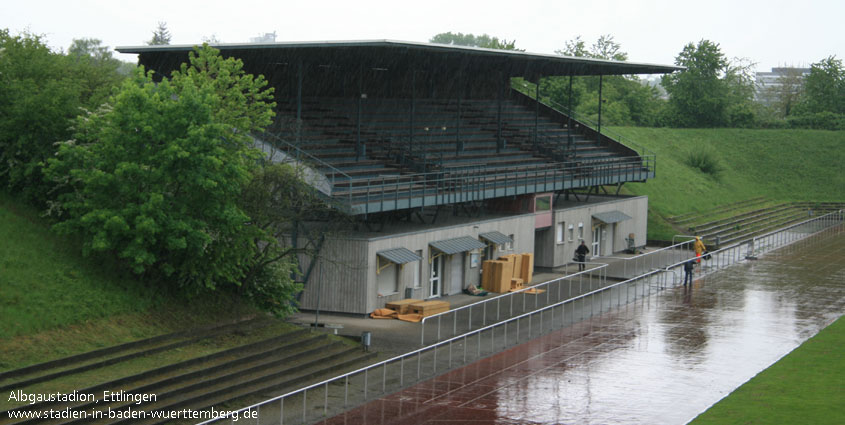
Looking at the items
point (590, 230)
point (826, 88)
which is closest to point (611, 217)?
point (590, 230)

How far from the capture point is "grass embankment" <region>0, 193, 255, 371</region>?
18.7 metres

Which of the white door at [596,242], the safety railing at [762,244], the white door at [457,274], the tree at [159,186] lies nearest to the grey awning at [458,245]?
the white door at [457,274]

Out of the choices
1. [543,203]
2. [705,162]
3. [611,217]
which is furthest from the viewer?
[705,162]

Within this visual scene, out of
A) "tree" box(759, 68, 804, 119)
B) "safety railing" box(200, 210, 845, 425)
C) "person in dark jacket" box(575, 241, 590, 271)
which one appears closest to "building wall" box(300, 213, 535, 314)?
"safety railing" box(200, 210, 845, 425)

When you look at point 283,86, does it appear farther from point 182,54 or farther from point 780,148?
point 780,148

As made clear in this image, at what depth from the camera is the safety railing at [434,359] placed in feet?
60.6

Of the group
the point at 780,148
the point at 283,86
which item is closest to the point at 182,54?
the point at 283,86

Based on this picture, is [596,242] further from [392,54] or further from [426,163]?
[392,54]

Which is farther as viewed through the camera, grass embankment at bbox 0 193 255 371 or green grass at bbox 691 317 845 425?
grass embankment at bbox 0 193 255 371

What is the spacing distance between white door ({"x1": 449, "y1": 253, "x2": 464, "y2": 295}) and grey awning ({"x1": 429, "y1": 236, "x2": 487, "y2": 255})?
2.41 ft

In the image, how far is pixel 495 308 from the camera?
31.0 metres

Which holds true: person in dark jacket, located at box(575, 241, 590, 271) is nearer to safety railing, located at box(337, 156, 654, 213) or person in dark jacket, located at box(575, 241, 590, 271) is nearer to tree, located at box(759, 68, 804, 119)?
safety railing, located at box(337, 156, 654, 213)

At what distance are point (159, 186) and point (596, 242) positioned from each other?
1050 inches

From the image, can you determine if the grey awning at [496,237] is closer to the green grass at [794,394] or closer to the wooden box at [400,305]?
the wooden box at [400,305]
